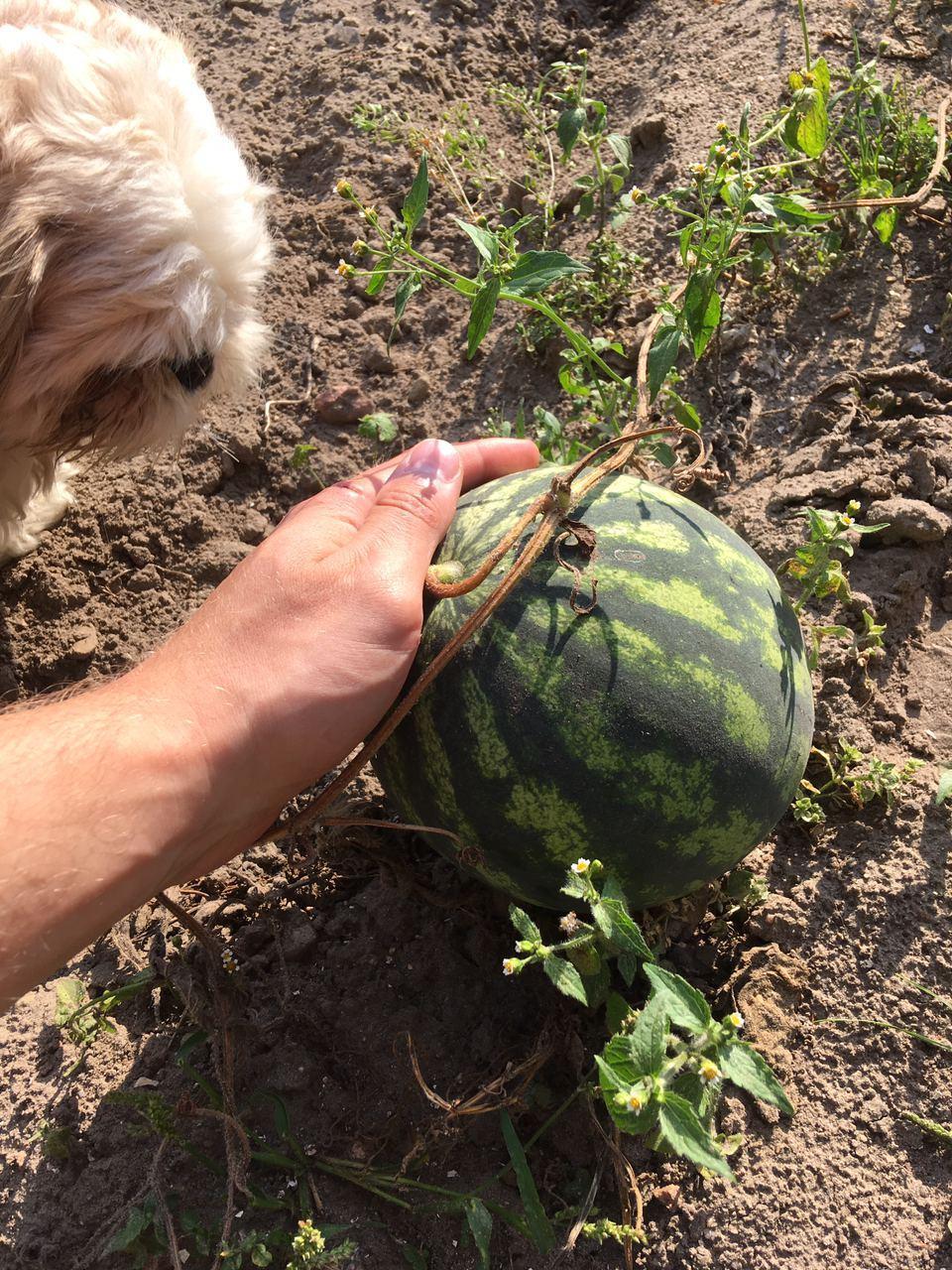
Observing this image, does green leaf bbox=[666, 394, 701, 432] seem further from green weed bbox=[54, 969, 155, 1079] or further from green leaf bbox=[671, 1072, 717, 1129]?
green weed bbox=[54, 969, 155, 1079]

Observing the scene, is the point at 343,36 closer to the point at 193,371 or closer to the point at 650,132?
the point at 650,132

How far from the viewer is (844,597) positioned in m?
2.60

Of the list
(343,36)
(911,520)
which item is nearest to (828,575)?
(911,520)

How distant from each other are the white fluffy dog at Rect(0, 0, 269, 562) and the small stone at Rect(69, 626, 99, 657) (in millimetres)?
617

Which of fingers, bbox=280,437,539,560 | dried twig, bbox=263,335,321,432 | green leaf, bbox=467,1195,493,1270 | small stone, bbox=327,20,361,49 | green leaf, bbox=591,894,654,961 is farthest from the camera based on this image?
small stone, bbox=327,20,361,49

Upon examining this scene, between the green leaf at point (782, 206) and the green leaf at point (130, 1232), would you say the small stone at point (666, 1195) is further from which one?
the green leaf at point (782, 206)

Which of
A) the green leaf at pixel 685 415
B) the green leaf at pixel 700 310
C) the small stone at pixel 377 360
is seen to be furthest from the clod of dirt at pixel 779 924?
the small stone at pixel 377 360

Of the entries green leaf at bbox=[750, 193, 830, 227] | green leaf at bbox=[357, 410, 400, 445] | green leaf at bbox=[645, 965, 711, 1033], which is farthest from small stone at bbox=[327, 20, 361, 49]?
green leaf at bbox=[645, 965, 711, 1033]

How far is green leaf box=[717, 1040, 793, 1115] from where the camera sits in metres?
1.67

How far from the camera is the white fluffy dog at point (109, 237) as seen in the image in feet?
7.41

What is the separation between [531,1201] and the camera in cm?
198

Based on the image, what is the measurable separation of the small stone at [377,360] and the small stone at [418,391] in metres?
0.15

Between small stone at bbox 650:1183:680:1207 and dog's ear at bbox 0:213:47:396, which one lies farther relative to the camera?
dog's ear at bbox 0:213:47:396

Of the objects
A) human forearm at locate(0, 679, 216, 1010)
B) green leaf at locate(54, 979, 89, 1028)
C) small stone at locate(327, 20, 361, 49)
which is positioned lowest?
green leaf at locate(54, 979, 89, 1028)
